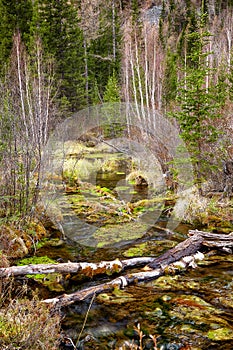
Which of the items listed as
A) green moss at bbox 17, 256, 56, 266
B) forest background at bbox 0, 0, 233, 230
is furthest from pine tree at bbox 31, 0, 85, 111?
green moss at bbox 17, 256, 56, 266

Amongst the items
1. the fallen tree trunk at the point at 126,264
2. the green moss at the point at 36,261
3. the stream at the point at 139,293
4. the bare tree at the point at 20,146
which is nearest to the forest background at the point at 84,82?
the bare tree at the point at 20,146

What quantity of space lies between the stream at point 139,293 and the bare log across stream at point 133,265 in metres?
0.12

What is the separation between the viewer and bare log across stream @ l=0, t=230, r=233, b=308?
188 inches

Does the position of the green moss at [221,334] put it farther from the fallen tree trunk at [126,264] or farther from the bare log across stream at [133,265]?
the fallen tree trunk at [126,264]

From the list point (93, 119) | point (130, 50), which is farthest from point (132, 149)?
point (93, 119)

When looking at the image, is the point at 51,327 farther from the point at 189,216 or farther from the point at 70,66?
the point at 70,66

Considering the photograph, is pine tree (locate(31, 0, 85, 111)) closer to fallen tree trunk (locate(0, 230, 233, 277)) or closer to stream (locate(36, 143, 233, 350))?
stream (locate(36, 143, 233, 350))

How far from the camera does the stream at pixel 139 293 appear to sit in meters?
3.95

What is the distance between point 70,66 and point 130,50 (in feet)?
21.3

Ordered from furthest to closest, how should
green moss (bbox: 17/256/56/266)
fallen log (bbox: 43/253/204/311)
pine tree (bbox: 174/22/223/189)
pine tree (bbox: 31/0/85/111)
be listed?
pine tree (bbox: 31/0/85/111)
pine tree (bbox: 174/22/223/189)
green moss (bbox: 17/256/56/266)
fallen log (bbox: 43/253/204/311)

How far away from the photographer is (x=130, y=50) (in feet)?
59.8

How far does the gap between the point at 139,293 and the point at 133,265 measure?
34.3 inches

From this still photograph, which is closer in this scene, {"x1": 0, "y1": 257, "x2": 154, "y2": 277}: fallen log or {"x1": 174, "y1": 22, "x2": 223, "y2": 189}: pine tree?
{"x1": 0, "y1": 257, "x2": 154, "y2": 277}: fallen log

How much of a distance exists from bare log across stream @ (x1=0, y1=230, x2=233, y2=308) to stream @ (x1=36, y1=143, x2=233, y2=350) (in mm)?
122
